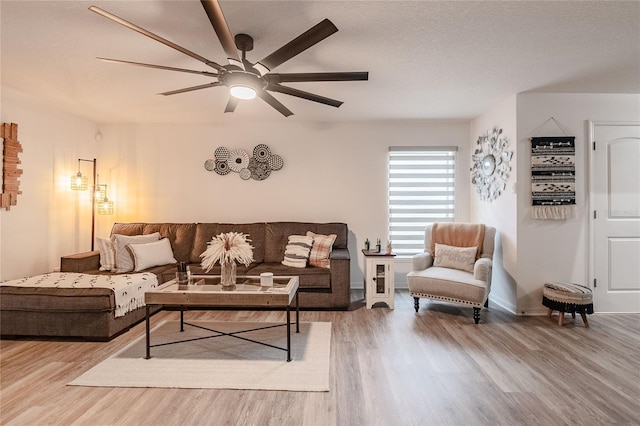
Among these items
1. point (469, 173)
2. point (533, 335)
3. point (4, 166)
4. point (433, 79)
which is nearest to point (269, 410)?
point (533, 335)

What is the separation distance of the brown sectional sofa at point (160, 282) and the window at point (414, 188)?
914 mm

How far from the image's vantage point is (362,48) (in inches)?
103

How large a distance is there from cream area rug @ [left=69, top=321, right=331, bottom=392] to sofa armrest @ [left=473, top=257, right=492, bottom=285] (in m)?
1.78

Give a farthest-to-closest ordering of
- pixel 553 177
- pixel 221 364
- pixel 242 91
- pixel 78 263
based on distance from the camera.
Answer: pixel 78 263, pixel 553 177, pixel 221 364, pixel 242 91

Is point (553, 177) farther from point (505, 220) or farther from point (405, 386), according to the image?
point (405, 386)

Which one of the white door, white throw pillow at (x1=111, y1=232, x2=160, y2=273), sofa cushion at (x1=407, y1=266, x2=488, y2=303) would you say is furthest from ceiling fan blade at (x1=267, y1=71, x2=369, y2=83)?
the white door

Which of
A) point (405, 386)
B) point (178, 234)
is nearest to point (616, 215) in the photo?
point (405, 386)

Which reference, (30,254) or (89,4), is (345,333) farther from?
(30,254)

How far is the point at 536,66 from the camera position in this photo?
2990 millimetres

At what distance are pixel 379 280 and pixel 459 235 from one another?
1222mm

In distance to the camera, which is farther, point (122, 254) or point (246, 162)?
point (246, 162)

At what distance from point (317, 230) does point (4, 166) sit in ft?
12.0

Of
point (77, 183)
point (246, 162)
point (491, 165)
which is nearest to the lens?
point (491, 165)

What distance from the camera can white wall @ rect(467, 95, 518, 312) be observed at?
3.76 metres
